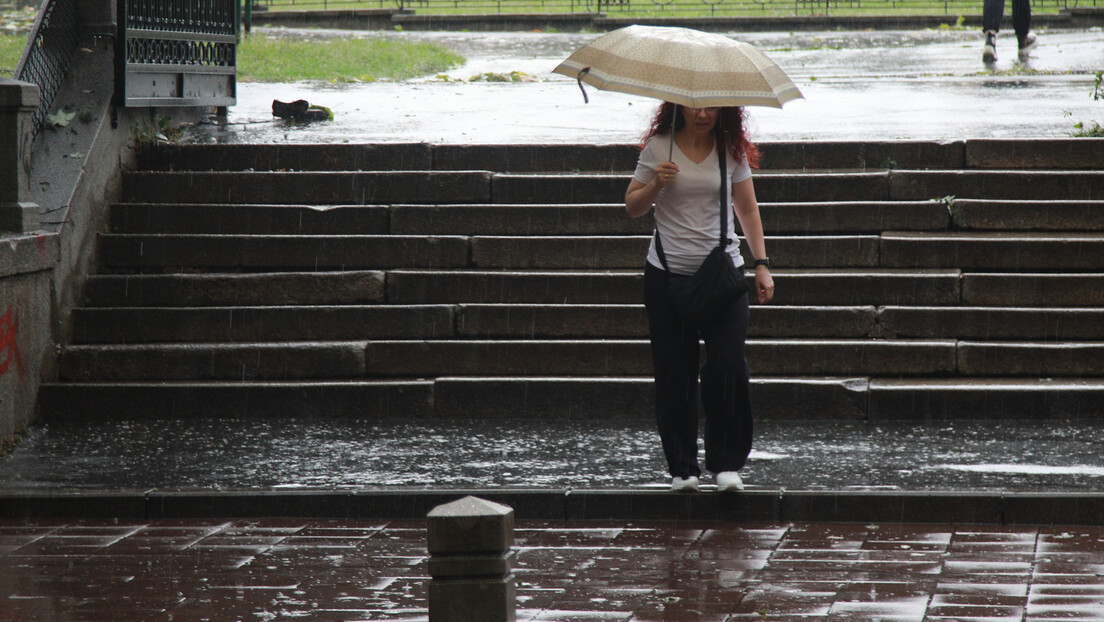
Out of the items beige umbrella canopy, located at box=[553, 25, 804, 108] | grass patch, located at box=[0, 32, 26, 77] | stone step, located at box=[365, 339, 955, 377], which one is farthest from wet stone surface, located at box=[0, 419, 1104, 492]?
grass patch, located at box=[0, 32, 26, 77]

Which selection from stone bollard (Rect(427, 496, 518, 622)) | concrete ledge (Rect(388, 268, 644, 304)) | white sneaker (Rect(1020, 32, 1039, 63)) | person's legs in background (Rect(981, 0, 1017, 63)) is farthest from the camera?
white sneaker (Rect(1020, 32, 1039, 63))

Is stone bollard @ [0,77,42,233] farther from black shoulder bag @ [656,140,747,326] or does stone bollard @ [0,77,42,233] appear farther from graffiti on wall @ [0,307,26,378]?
black shoulder bag @ [656,140,747,326]

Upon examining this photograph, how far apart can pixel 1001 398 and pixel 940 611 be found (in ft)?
11.7

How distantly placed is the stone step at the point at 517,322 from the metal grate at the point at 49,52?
1704mm

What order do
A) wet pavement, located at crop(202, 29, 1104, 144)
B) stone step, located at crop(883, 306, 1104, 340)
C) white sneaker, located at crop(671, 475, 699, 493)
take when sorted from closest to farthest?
white sneaker, located at crop(671, 475, 699, 493) < stone step, located at crop(883, 306, 1104, 340) < wet pavement, located at crop(202, 29, 1104, 144)

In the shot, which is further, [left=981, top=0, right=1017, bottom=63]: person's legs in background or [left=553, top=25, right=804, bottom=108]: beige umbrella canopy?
[left=981, top=0, right=1017, bottom=63]: person's legs in background

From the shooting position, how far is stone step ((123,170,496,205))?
10141 millimetres

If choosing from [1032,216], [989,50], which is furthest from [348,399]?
[989,50]

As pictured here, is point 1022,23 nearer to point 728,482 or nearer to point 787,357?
point 787,357

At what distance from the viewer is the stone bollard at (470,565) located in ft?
12.4

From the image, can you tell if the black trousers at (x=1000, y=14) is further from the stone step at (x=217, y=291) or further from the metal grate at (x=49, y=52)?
the metal grate at (x=49, y=52)

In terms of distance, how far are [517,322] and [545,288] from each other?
1.23ft

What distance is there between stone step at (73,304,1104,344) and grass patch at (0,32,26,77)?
5.55 metres

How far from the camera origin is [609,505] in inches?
250
